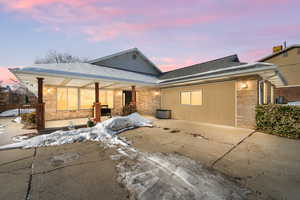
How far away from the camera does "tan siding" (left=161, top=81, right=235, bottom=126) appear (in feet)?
21.1

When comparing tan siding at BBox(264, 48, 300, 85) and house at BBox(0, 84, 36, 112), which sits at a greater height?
tan siding at BBox(264, 48, 300, 85)

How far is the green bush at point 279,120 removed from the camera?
179 inches

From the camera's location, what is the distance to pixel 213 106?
701 centimetres

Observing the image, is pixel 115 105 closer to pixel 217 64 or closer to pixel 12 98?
pixel 217 64

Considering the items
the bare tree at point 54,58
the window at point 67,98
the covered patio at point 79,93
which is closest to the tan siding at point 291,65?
the covered patio at point 79,93

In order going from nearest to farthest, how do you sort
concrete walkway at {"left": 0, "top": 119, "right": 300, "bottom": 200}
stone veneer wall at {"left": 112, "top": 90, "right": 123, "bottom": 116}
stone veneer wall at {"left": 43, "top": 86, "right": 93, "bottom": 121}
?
concrete walkway at {"left": 0, "top": 119, "right": 300, "bottom": 200} < stone veneer wall at {"left": 43, "top": 86, "right": 93, "bottom": 121} < stone veneer wall at {"left": 112, "top": 90, "right": 123, "bottom": 116}

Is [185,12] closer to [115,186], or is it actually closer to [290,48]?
[115,186]

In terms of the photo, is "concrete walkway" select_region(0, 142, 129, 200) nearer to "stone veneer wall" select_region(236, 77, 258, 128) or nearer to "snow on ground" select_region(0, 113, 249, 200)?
"snow on ground" select_region(0, 113, 249, 200)

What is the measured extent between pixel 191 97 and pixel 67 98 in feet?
29.4

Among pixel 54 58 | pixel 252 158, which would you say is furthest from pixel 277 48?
pixel 54 58

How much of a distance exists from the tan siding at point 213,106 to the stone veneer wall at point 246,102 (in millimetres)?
225

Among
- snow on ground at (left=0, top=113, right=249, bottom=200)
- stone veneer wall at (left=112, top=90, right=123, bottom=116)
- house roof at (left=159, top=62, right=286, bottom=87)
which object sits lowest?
snow on ground at (left=0, top=113, right=249, bottom=200)

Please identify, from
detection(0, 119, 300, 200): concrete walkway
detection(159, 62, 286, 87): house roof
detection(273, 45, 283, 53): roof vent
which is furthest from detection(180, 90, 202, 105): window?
detection(273, 45, 283, 53): roof vent

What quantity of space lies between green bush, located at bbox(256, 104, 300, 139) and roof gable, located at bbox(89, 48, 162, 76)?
1040 centimetres
